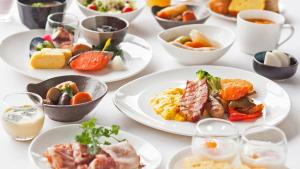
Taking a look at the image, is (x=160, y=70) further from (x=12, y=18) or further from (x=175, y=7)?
(x=12, y=18)

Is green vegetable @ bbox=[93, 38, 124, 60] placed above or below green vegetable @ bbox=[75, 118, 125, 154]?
below

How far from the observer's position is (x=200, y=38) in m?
2.68

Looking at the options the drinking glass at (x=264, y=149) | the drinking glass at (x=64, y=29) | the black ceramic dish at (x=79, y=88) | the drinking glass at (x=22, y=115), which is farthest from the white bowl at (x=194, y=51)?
the drinking glass at (x=264, y=149)

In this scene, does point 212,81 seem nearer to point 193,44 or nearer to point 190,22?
point 193,44

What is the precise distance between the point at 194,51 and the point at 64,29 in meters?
0.58

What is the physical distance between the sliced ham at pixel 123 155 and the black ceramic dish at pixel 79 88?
0.33 m

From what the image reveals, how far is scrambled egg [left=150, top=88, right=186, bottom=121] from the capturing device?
2.10 metres

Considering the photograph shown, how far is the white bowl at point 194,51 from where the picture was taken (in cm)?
256

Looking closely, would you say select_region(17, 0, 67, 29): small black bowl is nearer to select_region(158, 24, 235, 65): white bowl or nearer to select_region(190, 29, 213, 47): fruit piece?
select_region(158, 24, 235, 65): white bowl

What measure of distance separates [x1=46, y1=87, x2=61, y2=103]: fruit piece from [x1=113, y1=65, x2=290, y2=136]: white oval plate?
0.71 feet

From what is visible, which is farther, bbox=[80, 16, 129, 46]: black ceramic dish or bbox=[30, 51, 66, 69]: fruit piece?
bbox=[80, 16, 129, 46]: black ceramic dish

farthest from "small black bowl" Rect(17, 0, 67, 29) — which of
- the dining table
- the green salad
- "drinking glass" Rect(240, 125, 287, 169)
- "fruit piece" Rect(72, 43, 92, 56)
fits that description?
"drinking glass" Rect(240, 125, 287, 169)

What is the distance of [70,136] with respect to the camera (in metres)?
1.95

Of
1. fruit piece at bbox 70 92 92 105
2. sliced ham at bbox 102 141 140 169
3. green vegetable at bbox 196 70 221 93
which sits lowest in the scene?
green vegetable at bbox 196 70 221 93
